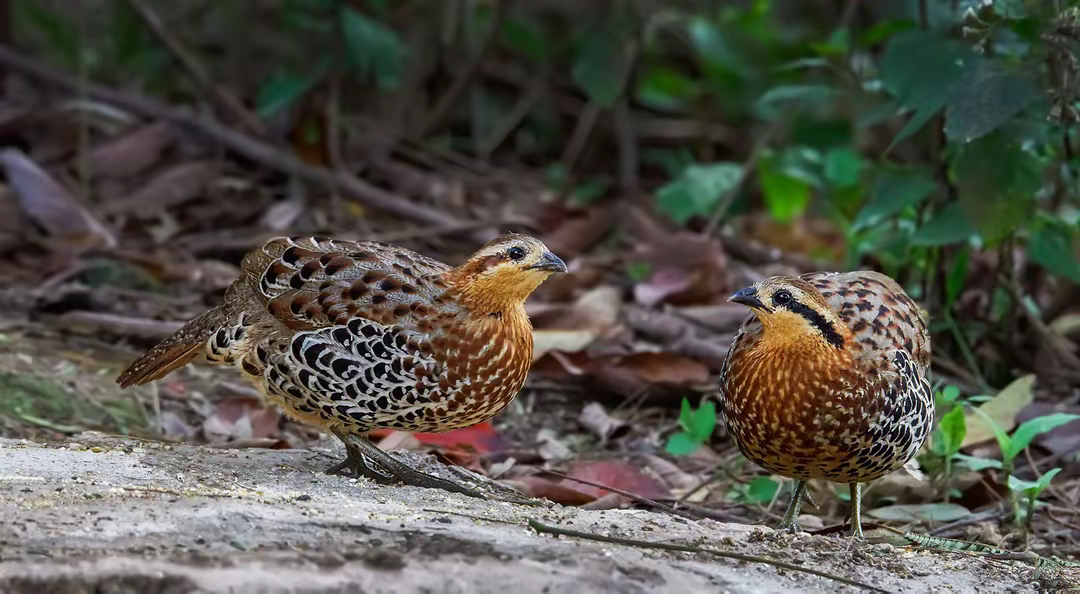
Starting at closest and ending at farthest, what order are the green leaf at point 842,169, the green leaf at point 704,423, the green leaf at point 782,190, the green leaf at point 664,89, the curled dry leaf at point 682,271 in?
the green leaf at point 704,423 → the curled dry leaf at point 682,271 → the green leaf at point 842,169 → the green leaf at point 782,190 → the green leaf at point 664,89

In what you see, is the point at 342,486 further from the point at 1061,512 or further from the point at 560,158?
the point at 560,158

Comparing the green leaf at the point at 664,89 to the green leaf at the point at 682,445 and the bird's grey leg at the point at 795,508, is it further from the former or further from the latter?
the bird's grey leg at the point at 795,508

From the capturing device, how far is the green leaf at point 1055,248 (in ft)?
17.5

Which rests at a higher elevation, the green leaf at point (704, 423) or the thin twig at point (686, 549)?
the thin twig at point (686, 549)

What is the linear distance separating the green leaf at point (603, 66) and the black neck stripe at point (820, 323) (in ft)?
12.0

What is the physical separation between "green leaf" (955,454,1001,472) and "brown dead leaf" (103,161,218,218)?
13.3 ft

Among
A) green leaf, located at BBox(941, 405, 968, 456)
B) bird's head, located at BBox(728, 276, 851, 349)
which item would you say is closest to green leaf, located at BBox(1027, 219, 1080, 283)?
green leaf, located at BBox(941, 405, 968, 456)

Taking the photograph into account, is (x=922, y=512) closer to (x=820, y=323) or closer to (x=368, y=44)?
(x=820, y=323)

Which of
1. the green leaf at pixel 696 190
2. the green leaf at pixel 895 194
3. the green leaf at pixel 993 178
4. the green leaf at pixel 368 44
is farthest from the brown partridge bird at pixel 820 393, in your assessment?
the green leaf at pixel 368 44

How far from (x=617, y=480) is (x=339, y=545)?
1.75 metres

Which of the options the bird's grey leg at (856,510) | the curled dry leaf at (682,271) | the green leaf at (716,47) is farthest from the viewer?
the green leaf at (716,47)

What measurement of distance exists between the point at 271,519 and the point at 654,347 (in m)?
2.97

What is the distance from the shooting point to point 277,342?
14.2 ft

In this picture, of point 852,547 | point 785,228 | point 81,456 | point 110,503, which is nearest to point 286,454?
point 81,456
